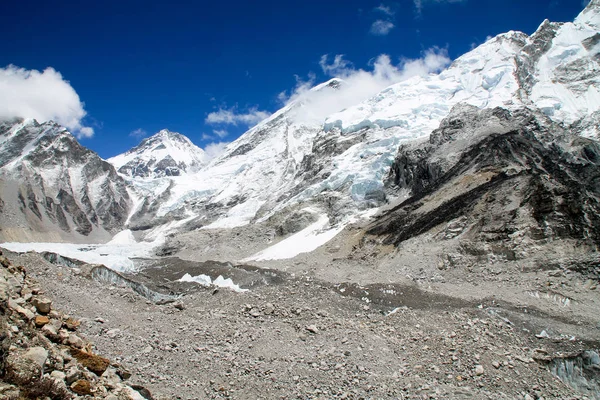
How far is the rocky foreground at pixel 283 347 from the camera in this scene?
7988 mm

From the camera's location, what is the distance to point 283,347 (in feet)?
42.8

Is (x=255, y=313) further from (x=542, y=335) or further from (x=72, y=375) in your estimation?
(x=542, y=335)

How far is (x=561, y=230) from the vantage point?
2855cm

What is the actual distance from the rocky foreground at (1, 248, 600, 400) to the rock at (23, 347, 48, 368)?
2cm

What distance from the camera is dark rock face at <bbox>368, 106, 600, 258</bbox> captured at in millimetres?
30438

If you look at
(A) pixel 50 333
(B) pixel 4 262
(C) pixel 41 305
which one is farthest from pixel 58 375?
(B) pixel 4 262

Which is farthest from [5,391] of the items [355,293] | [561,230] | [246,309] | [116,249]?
[116,249]

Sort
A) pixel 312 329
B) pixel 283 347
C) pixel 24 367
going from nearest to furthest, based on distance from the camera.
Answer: pixel 24 367, pixel 283 347, pixel 312 329

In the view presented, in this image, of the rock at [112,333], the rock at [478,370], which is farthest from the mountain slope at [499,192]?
the rock at [112,333]

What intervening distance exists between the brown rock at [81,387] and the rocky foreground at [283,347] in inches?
1.2

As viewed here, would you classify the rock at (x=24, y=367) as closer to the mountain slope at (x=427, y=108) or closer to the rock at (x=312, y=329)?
the rock at (x=312, y=329)

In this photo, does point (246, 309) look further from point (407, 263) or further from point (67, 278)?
point (407, 263)

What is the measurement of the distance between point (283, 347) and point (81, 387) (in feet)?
24.3

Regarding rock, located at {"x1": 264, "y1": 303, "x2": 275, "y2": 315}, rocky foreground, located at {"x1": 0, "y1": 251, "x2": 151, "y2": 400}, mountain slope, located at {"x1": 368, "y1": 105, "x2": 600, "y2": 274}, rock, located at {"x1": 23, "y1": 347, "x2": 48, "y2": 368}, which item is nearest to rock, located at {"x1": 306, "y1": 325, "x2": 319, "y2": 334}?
rock, located at {"x1": 264, "y1": 303, "x2": 275, "y2": 315}
